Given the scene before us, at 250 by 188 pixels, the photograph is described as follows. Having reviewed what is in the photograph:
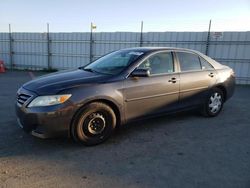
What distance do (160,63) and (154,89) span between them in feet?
1.87

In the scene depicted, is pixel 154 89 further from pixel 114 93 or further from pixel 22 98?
pixel 22 98

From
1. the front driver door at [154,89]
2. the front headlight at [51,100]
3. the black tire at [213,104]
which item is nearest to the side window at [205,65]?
the black tire at [213,104]

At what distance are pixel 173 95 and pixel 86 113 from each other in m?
1.80

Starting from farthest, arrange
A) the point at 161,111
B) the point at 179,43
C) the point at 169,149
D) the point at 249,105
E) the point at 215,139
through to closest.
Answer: the point at 179,43, the point at 249,105, the point at 161,111, the point at 215,139, the point at 169,149

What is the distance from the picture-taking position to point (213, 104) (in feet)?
17.8

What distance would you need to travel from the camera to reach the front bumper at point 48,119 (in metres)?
3.40

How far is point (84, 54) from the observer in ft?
46.5

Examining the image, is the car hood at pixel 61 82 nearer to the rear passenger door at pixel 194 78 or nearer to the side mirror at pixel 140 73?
the side mirror at pixel 140 73

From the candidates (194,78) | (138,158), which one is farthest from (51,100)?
(194,78)

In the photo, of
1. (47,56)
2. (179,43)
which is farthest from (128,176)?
(47,56)

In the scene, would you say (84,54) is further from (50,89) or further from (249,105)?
(50,89)

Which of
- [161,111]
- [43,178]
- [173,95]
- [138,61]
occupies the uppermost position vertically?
[138,61]

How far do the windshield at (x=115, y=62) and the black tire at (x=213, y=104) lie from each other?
198cm

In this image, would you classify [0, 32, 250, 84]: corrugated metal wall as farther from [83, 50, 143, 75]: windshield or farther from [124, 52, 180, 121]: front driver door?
[83, 50, 143, 75]: windshield
